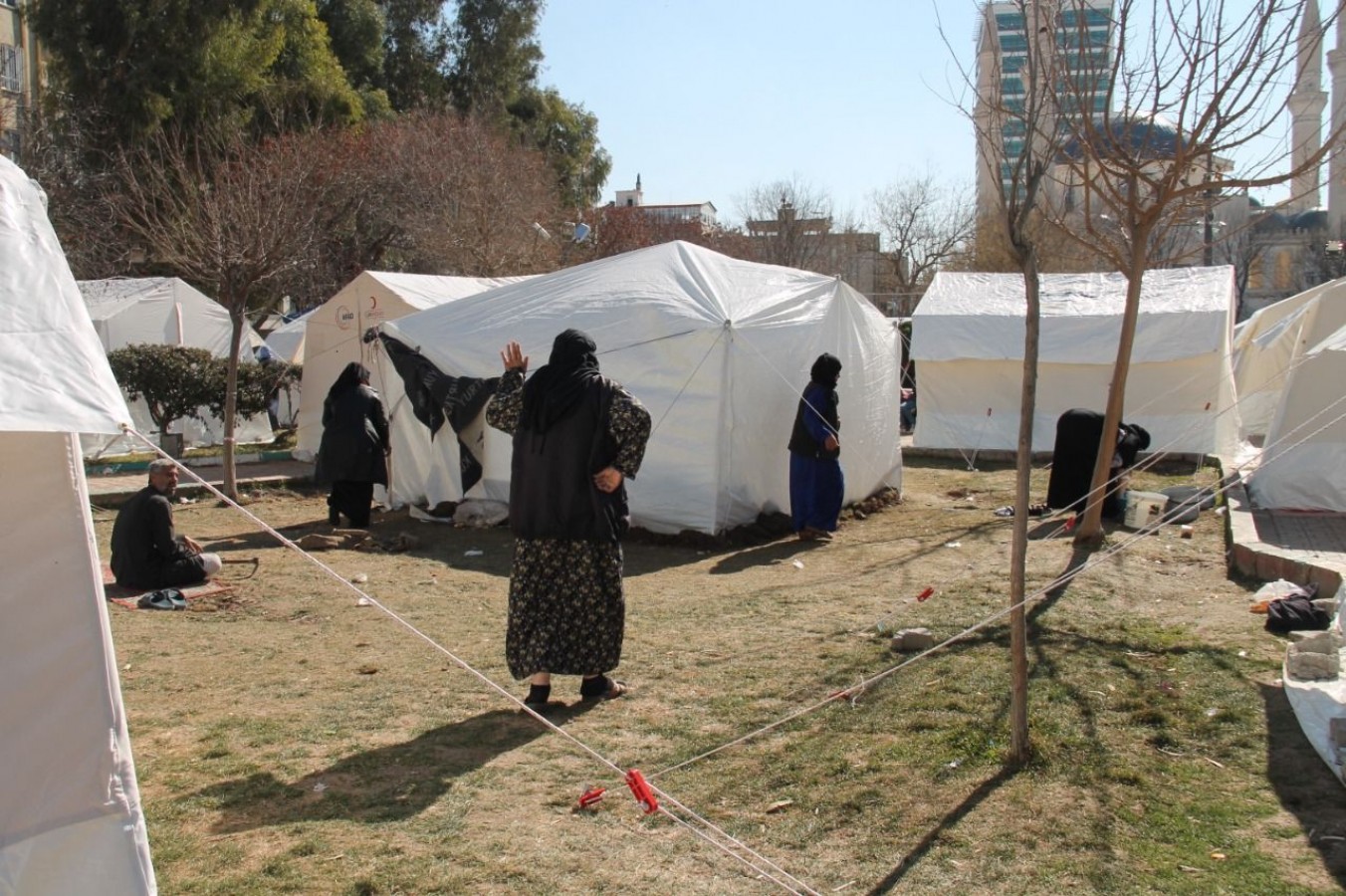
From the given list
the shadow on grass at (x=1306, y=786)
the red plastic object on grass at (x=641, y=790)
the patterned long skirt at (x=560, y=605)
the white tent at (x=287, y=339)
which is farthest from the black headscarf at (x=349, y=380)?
the white tent at (x=287, y=339)

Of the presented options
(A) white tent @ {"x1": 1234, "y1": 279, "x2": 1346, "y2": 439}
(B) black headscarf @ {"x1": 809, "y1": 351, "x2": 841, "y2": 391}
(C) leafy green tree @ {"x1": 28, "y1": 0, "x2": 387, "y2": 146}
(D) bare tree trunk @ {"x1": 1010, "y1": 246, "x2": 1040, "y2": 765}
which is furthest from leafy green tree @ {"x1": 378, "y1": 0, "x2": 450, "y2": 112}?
(D) bare tree trunk @ {"x1": 1010, "y1": 246, "x2": 1040, "y2": 765}

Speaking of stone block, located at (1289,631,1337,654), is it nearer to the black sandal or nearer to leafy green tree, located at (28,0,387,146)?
the black sandal

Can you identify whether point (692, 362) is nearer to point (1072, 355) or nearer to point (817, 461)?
point (817, 461)

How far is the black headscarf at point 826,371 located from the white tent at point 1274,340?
673 centimetres

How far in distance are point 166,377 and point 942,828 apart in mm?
14622

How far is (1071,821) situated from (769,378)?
6.96 metres

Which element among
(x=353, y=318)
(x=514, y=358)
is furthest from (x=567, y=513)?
(x=353, y=318)

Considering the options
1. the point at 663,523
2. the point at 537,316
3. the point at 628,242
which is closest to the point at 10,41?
the point at 628,242

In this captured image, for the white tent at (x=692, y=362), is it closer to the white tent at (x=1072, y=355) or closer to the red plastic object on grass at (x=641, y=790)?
the white tent at (x=1072, y=355)

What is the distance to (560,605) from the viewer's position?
5.31 meters

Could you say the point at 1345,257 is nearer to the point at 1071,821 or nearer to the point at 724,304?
the point at 724,304

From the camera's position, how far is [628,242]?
32750 millimetres

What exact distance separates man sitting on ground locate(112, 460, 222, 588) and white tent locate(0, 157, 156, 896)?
5.18 metres

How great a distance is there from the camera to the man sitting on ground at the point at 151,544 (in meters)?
7.89
